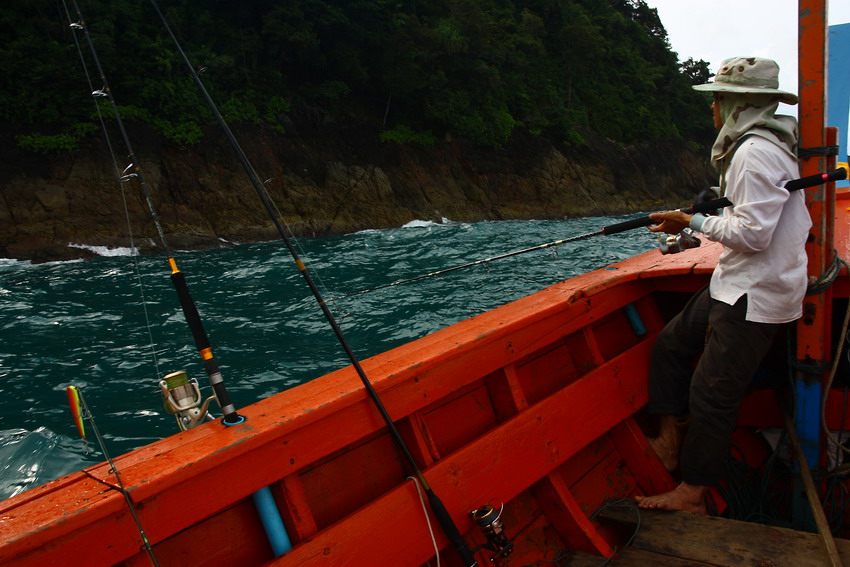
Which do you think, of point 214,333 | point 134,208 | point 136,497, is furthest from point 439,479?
point 134,208

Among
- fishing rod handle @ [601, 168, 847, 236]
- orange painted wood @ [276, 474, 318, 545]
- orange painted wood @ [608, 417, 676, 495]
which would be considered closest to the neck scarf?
fishing rod handle @ [601, 168, 847, 236]

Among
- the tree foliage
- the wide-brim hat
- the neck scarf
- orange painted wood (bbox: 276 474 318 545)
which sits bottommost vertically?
orange painted wood (bbox: 276 474 318 545)

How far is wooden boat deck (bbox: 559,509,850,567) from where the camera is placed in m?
1.78

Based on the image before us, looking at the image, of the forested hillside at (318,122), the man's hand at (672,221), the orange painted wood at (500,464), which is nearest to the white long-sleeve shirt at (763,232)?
the man's hand at (672,221)

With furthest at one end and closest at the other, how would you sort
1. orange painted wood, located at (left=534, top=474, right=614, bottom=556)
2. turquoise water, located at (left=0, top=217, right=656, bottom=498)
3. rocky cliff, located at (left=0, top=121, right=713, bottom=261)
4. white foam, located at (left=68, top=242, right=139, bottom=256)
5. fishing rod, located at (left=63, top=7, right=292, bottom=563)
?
rocky cliff, located at (left=0, top=121, right=713, bottom=261)
white foam, located at (left=68, top=242, right=139, bottom=256)
turquoise water, located at (left=0, top=217, right=656, bottom=498)
orange painted wood, located at (left=534, top=474, right=614, bottom=556)
fishing rod, located at (left=63, top=7, right=292, bottom=563)

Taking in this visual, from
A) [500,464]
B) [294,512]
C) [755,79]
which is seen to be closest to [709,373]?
[500,464]


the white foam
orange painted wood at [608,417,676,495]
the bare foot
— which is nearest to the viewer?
the bare foot

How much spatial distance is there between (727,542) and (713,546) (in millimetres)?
50

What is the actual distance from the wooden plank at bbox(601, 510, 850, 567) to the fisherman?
0.15 m

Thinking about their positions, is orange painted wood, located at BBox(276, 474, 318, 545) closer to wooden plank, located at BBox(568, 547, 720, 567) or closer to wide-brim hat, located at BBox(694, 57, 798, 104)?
wooden plank, located at BBox(568, 547, 720, 567)

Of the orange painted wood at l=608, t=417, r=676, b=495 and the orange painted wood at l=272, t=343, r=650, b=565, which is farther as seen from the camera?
the orange painted wood at l=608, t=417, r=676, b=495

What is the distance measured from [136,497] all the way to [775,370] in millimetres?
2652

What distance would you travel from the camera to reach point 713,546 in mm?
1893

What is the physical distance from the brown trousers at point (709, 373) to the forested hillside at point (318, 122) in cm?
1296
